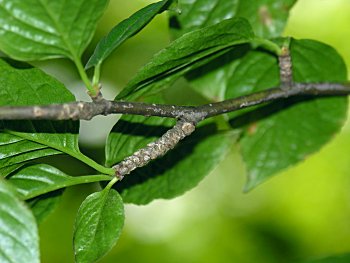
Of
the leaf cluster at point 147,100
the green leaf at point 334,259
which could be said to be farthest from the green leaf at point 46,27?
the green leaf at point 334,259

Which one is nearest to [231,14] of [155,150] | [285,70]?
[285,70]

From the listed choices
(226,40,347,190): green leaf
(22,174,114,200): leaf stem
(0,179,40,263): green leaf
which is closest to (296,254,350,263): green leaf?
(226,40,347,190): green leaf

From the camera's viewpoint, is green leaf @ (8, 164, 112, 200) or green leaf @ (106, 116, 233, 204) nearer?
green leaf @ (8, 164, 112, 200)

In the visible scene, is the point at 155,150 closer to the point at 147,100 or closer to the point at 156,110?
the point at 156,110

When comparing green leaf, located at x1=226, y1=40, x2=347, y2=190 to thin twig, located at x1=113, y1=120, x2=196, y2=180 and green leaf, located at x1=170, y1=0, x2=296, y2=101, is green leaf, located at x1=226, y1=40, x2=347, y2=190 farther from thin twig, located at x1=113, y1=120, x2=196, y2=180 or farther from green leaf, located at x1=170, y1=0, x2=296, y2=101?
thin twig, located at x1=113, y1=120, x2=196, y2=180

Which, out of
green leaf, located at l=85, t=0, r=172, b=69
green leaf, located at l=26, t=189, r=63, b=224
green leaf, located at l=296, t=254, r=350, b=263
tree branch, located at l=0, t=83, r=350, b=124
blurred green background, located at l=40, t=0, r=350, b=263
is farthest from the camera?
blurred green background, located at l=40, t=0, r=350, b=263

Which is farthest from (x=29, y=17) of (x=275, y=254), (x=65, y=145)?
(x=275, y=254)

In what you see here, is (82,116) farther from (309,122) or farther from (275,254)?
(275,254)
